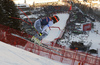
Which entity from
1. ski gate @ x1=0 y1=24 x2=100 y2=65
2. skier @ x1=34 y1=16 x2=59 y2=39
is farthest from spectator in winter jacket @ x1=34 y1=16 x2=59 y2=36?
ski gate @ x1=0 y1=24 x2=100 y2=65

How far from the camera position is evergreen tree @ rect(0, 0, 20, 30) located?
33.8 feet

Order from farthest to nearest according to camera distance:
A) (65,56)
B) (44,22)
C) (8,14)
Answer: (8,14) < (44,22) < (65,56)

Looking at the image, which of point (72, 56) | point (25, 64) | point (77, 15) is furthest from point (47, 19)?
point (77, 15)

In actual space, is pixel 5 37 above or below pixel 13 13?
below

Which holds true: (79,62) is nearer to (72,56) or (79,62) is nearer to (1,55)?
(72,56)

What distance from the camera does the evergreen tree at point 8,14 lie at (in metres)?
10.3

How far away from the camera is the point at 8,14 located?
10609 millimetres

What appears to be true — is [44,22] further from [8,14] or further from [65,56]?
[8,14]

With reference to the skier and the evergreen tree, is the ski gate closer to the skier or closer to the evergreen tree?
the skier

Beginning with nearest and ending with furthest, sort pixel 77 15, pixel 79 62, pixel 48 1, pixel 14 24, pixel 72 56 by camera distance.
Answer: pixel 79 62
pixel 72 56
pixel 14 24
pixel 77 15
pixel 48 1

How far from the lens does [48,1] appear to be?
9106 cm

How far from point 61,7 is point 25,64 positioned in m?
77.1

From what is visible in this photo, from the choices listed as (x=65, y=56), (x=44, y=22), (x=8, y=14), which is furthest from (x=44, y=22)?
(x=8, y=14)

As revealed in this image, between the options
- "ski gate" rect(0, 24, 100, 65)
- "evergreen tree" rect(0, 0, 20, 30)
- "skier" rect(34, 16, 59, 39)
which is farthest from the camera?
"evergreen tree" rect(0, 0, 20, 30)
